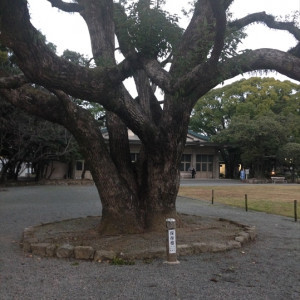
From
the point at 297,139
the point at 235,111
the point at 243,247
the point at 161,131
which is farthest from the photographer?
the point at 235,111

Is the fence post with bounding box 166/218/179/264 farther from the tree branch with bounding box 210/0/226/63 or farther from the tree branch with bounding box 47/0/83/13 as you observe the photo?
the tree branch with bounding box 47/0/83/13

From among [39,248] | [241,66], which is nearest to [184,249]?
[39,248]

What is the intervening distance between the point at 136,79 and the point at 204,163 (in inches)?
1428

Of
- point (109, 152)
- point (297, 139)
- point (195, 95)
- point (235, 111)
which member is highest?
point (235, 111)

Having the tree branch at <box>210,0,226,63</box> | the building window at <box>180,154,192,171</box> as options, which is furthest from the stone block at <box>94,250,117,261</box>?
the building window at <box>180,154,192,171</box>

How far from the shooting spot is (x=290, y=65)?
22.5 ft

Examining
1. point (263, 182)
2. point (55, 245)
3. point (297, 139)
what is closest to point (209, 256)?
point (55, 245)

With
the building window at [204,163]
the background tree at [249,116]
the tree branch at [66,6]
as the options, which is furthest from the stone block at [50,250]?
the building window at [204,163]

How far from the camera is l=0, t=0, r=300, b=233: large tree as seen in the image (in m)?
6.34

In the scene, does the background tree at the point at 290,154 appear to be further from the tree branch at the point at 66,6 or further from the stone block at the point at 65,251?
the stone block at the point at 65,251

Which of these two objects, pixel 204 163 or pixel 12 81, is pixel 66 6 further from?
pixel 204 163

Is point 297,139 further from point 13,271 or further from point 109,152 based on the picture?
point 13,271

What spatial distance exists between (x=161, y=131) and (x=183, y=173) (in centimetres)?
3635

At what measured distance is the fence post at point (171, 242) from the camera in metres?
6.59
